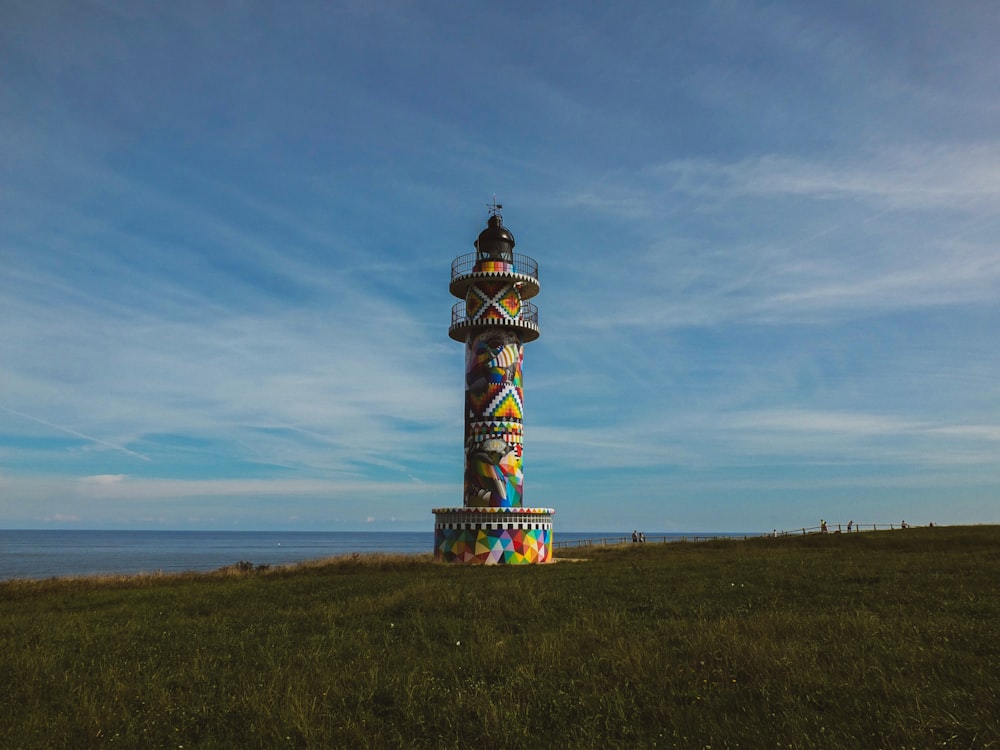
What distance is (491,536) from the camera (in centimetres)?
3309

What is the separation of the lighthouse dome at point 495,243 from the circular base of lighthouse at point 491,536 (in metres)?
13.6

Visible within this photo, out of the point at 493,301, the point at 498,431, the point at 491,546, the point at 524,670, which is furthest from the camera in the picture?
the point at 493,301

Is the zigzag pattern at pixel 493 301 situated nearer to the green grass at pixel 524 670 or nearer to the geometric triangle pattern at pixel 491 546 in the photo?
the geometric triangle pattern at pixel 491 546

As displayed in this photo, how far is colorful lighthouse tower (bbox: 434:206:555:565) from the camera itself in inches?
1312

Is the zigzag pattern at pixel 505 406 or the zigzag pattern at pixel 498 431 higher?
the zigzag pattern at pixel 505 406

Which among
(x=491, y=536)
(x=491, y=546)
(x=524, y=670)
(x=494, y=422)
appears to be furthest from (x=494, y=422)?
(x=524, y=670)

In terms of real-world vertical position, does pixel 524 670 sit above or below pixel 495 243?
below

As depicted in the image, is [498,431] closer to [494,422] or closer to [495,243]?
[494,422]

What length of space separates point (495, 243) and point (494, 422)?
10.1 metres

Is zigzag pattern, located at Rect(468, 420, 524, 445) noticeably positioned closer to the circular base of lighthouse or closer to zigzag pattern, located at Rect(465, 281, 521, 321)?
the circular base of lighthouse

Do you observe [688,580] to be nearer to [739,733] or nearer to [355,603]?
[355,603]

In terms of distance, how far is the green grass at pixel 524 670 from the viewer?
7.62 meters

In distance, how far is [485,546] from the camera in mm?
33031

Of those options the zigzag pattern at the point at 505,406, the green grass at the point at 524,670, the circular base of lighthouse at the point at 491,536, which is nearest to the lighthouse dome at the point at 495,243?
the zigzag pattern at the point at 505,406
